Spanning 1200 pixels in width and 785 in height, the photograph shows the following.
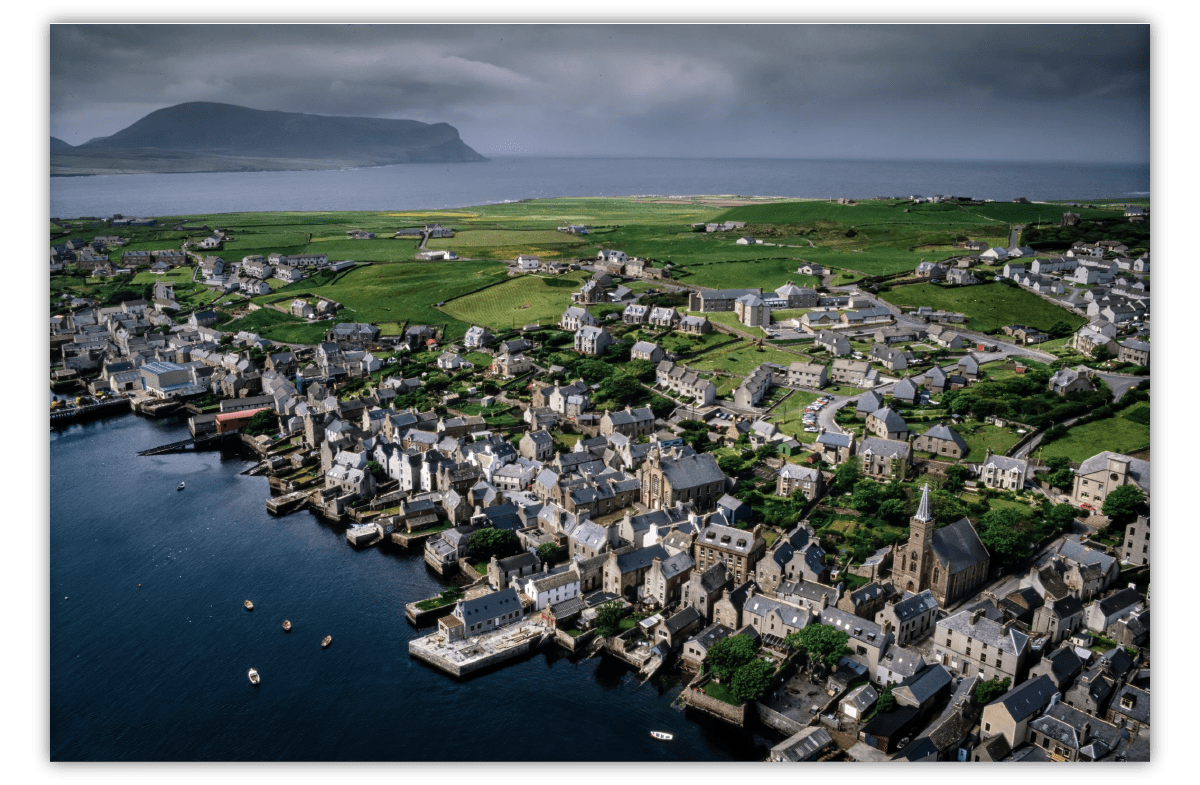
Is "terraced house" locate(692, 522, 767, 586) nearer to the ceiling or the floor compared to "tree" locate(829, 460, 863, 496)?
nearer to the floor

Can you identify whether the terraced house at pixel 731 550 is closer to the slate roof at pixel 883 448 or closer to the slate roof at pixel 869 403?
the slate roof at pixel 883 448

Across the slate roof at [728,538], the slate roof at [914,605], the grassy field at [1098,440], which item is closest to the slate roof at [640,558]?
the slate roof at [728,538]

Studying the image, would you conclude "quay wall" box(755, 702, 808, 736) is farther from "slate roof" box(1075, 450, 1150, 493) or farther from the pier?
the pier

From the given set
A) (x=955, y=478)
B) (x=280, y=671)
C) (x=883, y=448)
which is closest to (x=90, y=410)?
(x=280, y=671)

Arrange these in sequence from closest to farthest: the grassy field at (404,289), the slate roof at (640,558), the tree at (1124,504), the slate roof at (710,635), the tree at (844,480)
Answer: the slate roof at (710,635) → the slate roof at (640,558) → the tree at (1124,504) → the tree at (844,480) → the grassy field at (404,289)

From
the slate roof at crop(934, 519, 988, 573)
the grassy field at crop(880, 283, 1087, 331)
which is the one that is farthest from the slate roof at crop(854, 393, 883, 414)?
the grassy field at crop(880, 283, 1087, 331)
